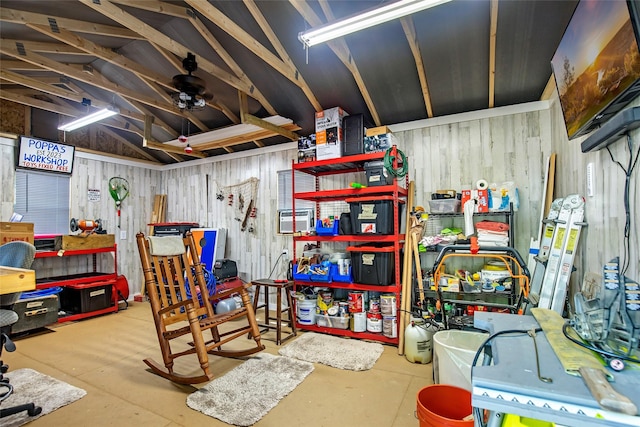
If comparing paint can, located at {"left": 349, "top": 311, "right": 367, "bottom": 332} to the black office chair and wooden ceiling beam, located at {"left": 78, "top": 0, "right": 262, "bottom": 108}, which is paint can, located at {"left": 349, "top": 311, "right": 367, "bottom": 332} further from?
wooden ceiling beam, located at {"left": 78, "top": 0, "right": 262, "bottom": 108}

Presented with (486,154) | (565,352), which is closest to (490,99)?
(486,154)

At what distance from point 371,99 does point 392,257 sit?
6.45 feet

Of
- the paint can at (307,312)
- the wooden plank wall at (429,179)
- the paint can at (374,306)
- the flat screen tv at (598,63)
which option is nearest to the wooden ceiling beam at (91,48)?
the wooden plank wall at (429,179)

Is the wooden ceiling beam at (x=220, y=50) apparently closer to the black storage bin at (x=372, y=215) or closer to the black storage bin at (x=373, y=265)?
the black storage bin at (x=372, y=215)

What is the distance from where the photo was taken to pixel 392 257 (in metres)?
3.71

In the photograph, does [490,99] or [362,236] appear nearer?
[490,99]

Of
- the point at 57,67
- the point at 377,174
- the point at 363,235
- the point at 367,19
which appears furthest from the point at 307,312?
the point at 57,67

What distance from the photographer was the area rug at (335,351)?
306cm

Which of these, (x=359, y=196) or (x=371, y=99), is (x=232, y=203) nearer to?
(x=359, y=196)

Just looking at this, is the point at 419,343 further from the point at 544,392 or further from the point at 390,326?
the point at 544,392

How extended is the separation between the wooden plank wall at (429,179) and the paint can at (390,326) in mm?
1510

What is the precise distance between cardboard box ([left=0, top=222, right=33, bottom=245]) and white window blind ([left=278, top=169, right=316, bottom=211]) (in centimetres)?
350

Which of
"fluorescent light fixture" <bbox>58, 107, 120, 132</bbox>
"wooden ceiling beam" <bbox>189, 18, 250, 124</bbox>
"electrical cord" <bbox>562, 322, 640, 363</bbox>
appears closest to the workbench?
"electrical cord" <bbox>562, 322, 640, 363</bbox>

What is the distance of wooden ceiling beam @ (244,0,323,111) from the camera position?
9.66ft
